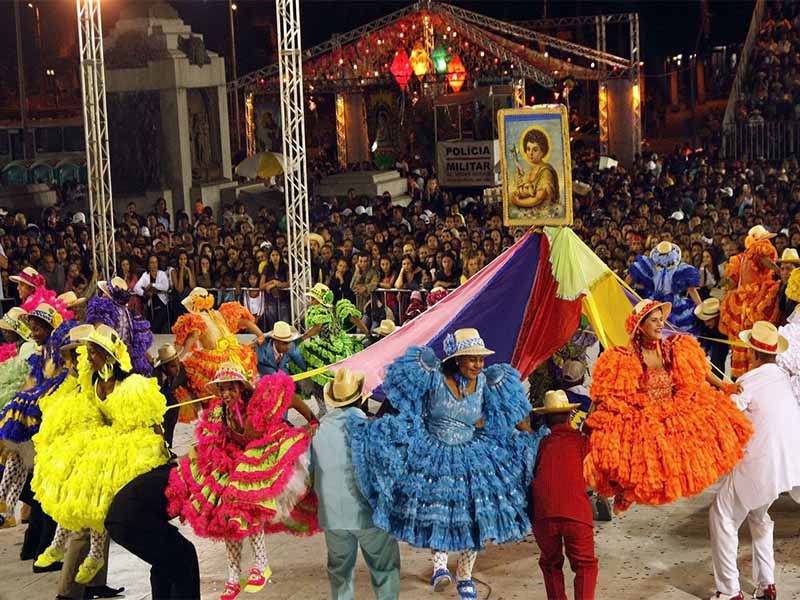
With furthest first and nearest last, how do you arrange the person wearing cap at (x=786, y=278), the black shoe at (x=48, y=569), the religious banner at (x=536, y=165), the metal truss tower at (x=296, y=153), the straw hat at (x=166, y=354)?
1. the metal truss tower at (x=296, y=153)
2. the person wearing cap at (x=786, y=278)
3. the straw hat at (x=166, y=354)
4. the religious banner at (x=536, y=165)
5. the black shoe at (x=48, y=569)

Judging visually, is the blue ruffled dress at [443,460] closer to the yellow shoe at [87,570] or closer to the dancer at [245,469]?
the dancer at [245,469]

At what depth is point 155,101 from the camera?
25.6m

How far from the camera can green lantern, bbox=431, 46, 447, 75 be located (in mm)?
30312

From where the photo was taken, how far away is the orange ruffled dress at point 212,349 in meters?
10.6

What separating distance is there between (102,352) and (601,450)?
294 centimetres

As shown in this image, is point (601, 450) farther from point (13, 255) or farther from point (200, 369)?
point (13, 255)

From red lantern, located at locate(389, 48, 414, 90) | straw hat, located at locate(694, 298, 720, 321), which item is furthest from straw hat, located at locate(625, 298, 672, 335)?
red lantern, located at locate(389, 48, 414, 90)

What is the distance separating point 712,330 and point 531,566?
3.62m

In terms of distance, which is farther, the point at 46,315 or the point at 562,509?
the point at 46,315

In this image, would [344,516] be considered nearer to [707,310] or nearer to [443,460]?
[443,460]

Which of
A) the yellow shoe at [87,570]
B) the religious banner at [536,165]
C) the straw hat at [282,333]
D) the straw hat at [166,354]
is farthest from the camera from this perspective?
the straw hat at [282,333]

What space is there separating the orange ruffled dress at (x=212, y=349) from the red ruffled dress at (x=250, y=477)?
290 cm

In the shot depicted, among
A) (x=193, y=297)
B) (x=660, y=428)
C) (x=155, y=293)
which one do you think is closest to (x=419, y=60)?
(x=155, y=293)

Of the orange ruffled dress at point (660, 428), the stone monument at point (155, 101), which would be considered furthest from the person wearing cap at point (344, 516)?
the stone monument at point (155, 101)
